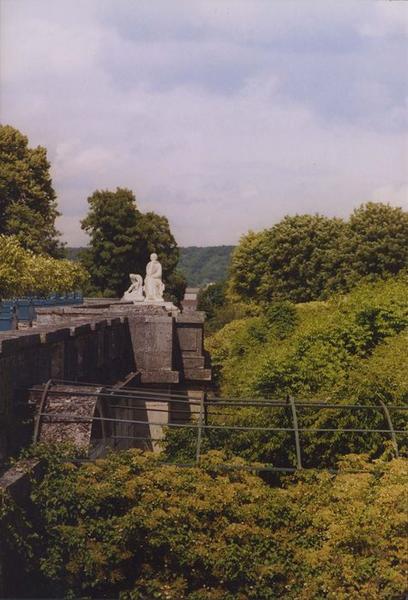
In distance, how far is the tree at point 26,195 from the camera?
44938mm

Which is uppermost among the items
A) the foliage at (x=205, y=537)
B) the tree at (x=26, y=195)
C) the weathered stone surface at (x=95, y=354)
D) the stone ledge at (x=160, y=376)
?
the tree at (x=26, y=195)

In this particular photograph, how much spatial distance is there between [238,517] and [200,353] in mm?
9862

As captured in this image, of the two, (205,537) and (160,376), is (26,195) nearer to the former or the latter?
(160,376)

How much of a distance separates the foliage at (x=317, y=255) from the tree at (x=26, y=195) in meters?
12.9

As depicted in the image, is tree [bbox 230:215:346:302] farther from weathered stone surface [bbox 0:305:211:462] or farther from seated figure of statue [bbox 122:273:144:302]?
weathered stone surface [bbox 0:305:211:462]

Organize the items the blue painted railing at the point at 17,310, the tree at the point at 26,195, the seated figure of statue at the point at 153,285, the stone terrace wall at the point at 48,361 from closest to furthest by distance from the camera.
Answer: the stone terrace wall at the point at 48,361, the blue painted railing at the point at 17,310, the seated figure of statue at the point at 153,285, the tree at the point at 26,195

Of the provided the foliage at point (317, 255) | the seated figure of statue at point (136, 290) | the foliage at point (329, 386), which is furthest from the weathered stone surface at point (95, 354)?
the foliage at point (317, 255)

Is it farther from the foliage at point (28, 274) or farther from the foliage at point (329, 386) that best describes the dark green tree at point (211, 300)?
the foliage at point (329, 386)

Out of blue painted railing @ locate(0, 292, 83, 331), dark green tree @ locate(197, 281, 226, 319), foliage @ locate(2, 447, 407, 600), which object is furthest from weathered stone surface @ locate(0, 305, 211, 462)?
dark green tree @ locate(197, 281, 226, 319)

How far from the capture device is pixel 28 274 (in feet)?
97.2

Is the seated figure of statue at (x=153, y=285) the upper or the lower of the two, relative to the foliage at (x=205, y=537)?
upper

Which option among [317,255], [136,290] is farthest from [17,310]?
[317,255]

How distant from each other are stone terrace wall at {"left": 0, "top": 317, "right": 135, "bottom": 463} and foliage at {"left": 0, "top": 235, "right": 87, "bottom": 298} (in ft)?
38.3

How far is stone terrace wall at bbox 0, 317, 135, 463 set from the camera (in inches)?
320
